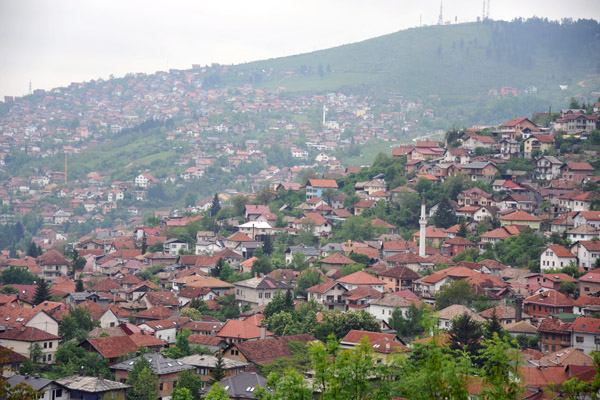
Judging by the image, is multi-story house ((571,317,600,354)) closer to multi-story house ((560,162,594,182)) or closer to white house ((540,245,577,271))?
white house ((540,245,577,271))

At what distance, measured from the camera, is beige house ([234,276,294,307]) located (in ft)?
130

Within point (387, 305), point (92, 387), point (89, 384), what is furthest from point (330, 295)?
point (92, 387)

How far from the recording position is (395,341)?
29.5 meters

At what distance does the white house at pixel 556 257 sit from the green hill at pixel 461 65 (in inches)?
3868

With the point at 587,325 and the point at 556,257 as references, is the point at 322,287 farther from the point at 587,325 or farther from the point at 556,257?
the point at 587,325

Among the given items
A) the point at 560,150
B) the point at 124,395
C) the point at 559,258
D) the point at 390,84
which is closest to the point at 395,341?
the point at 124,395

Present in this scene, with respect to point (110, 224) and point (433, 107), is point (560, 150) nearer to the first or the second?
point (110, 224)

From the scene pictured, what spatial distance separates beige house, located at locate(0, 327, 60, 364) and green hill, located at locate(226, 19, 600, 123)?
11272 centimetres

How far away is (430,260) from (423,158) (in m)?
18.6

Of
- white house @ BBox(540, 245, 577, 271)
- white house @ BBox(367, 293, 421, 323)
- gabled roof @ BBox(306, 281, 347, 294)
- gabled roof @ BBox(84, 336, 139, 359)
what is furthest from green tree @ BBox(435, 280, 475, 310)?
gabled roof @ BBox(84, 336, 139, 359)

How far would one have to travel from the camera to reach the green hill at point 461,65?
15112cm

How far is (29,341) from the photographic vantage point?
30125mm

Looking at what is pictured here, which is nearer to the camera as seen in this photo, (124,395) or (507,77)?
(124,395)

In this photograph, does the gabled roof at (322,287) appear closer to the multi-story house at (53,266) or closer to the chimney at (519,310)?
the chimney at (519,310)
